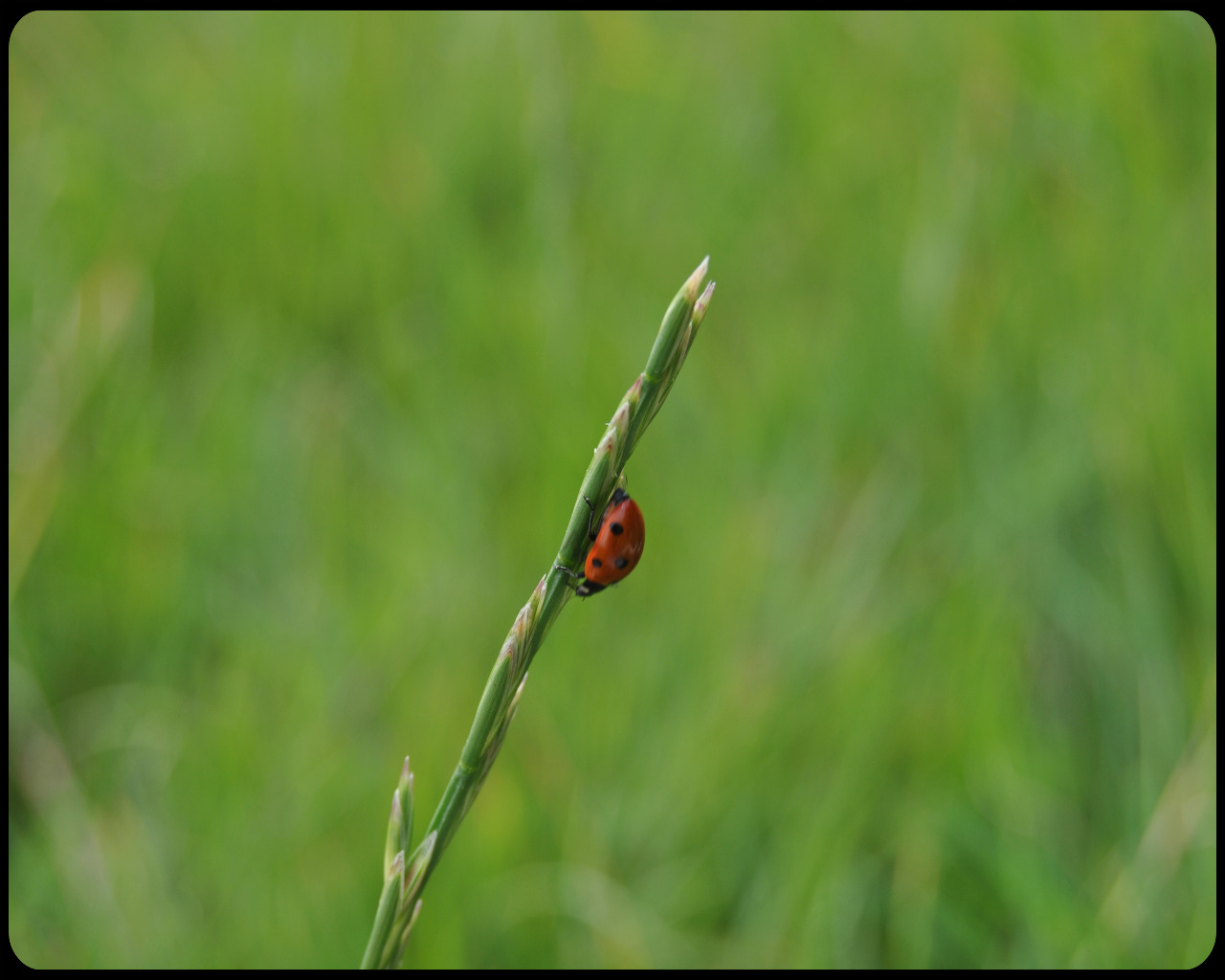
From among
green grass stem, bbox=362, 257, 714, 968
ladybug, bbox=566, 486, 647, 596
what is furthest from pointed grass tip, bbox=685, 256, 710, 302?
ladybug, bbox=566, 486, 647, 596

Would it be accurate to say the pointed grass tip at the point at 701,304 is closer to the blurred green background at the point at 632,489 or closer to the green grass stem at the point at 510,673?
the green grass stem at the point at 510,673

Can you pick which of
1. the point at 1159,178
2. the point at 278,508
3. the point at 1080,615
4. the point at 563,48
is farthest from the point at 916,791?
the point at 563,48

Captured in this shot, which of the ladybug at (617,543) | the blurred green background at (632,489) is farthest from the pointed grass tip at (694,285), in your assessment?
the blurred green background at (632,489)

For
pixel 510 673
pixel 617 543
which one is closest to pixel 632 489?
pixel 617 543

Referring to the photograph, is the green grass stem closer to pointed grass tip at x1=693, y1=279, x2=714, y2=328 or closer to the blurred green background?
pointed grass tip at x1=693, y1=279, x2=714, y2=328

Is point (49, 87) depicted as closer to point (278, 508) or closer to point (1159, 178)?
point (278, 508)

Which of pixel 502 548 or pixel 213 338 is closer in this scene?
pixel 502 548
